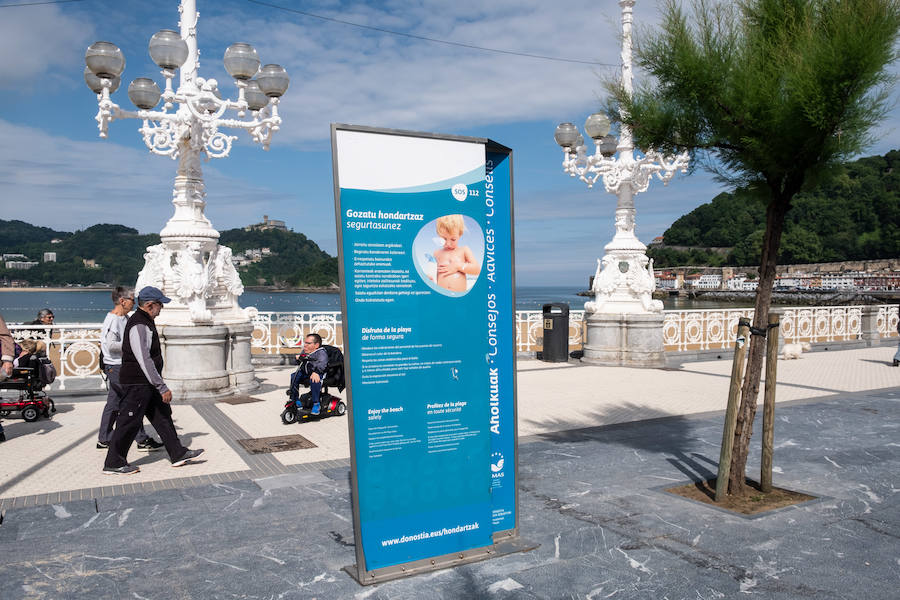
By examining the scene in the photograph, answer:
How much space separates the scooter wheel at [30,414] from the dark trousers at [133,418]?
3315mm

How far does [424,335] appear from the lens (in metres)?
3.97

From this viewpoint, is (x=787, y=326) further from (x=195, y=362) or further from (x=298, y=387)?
(x=195, y=362)

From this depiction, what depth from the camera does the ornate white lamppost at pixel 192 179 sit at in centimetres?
1023

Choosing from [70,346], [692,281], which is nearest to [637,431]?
[70,346]

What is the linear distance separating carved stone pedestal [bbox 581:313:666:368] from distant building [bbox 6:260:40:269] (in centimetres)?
12281

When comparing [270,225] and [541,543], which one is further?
[270,225]

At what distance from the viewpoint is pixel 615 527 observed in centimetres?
484

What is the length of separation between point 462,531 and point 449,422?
2.27 feet

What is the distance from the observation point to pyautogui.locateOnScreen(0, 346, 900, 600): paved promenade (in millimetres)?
3910

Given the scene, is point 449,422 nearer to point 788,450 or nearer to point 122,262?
point 788,450

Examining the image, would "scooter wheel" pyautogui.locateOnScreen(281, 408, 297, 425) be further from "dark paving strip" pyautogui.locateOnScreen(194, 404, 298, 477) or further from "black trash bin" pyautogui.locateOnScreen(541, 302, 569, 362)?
"black trash bin" pyautogui.locateOnScreen(541, 302, 569, 362)

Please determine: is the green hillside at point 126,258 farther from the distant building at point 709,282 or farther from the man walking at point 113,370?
the man walking at point 113,370

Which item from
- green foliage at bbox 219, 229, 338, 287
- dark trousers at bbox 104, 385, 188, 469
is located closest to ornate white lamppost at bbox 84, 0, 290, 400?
dark trousers at bbox 104, 385, 188, 469

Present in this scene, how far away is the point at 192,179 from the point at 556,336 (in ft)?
28.5
